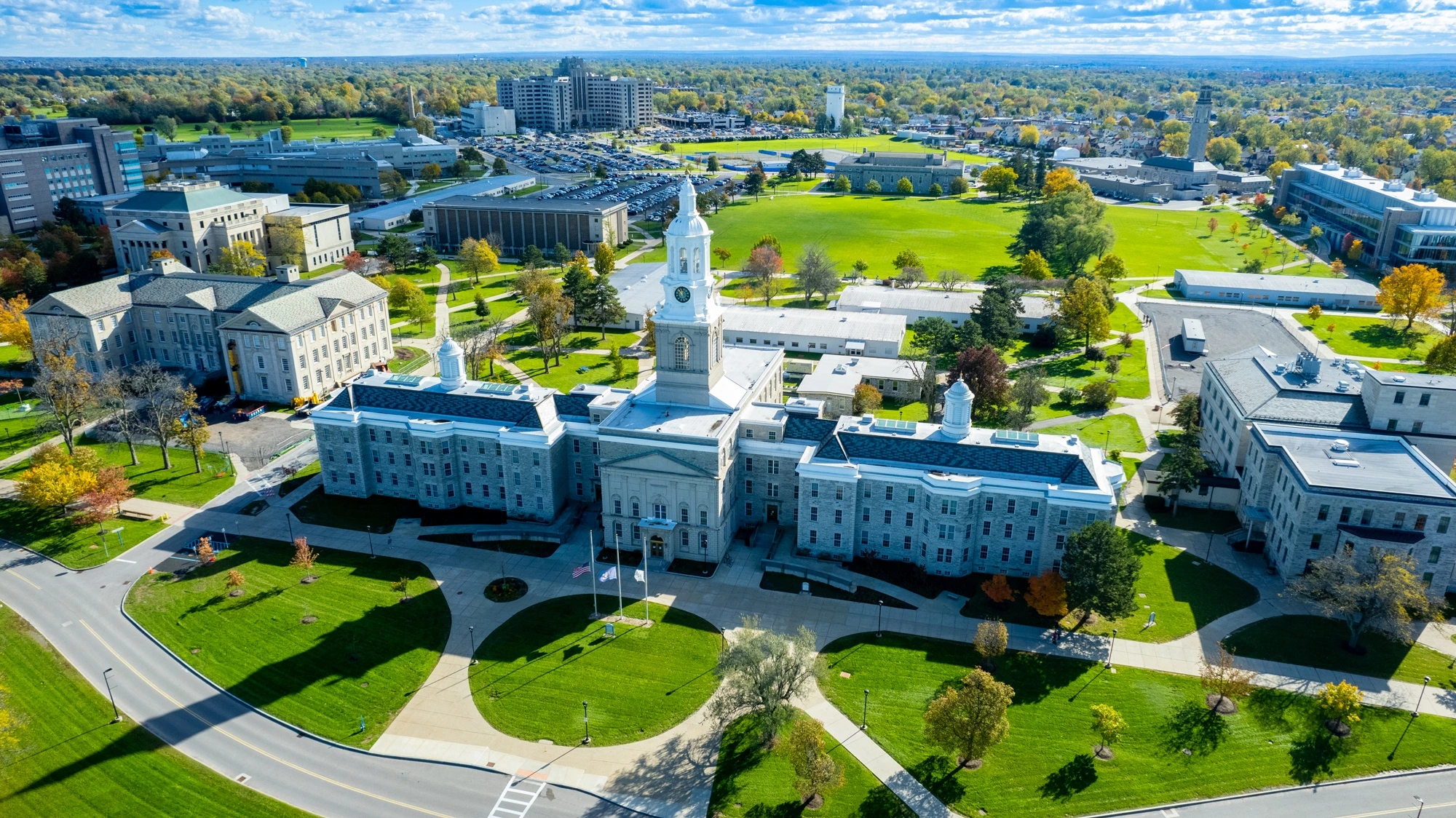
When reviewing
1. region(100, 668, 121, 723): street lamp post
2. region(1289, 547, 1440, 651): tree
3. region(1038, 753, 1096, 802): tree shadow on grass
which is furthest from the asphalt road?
region(1289, 547, 1440, 651): tree

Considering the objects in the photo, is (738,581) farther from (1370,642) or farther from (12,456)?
(12,456)

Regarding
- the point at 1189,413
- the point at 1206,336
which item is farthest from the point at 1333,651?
the point at 1206,336

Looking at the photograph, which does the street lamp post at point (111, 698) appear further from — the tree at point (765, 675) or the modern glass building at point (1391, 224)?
the modern glass building at point (1391, 224)

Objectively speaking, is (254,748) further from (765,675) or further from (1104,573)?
(1104,573)

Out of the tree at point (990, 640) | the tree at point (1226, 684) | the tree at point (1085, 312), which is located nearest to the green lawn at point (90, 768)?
the tree at point (990, 640)

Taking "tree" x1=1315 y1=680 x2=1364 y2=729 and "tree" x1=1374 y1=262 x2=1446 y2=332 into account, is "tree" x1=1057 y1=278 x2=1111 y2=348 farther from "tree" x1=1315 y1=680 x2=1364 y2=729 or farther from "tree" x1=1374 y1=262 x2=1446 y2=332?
"tree" x1=1315 y1=680 x2=1364 y2=729

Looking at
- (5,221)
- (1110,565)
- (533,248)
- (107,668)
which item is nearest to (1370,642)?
(1110,565)
